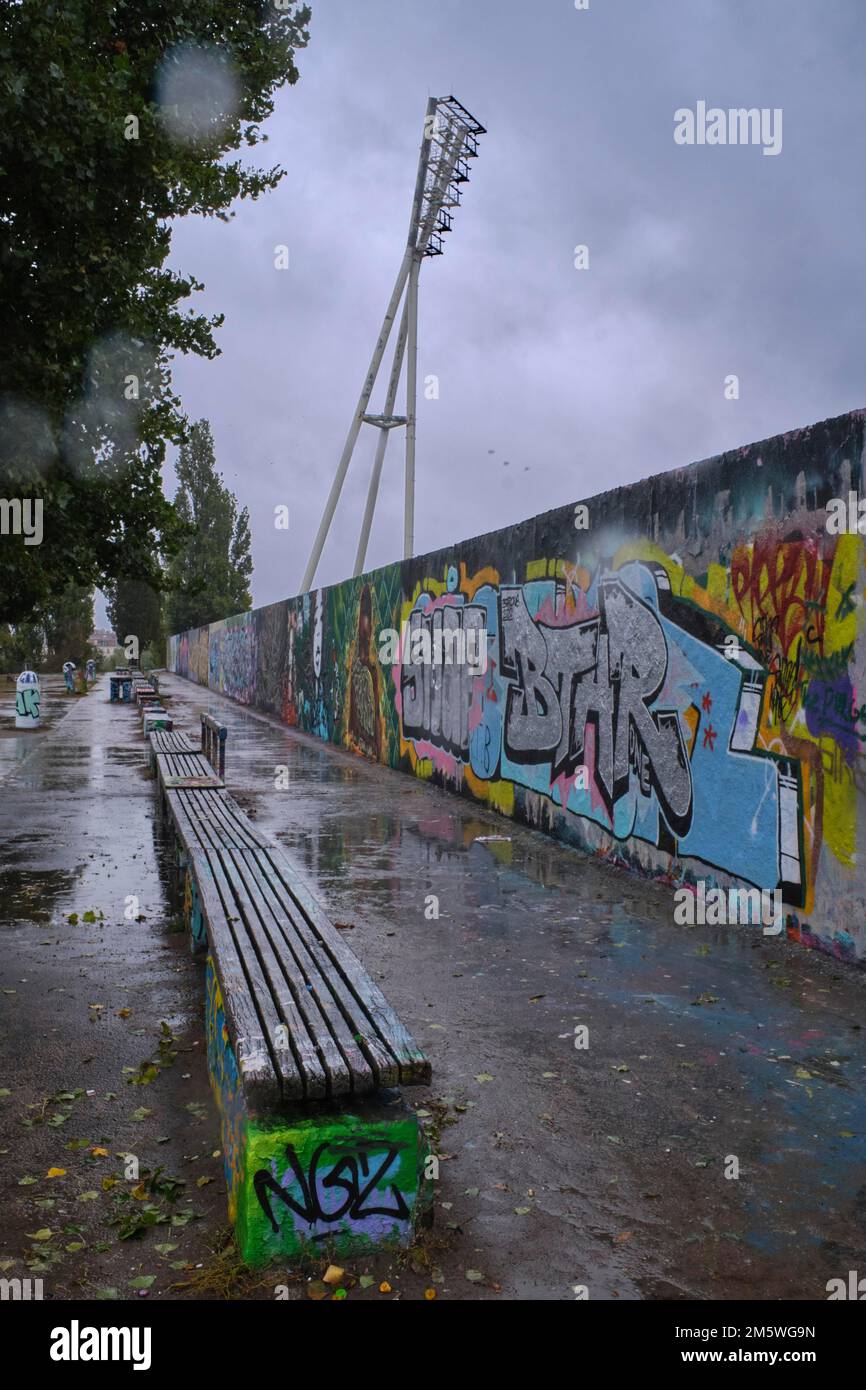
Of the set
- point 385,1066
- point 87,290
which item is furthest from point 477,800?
point 385,1066

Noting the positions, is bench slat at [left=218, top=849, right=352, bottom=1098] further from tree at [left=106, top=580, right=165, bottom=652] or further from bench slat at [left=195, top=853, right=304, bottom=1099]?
tree at [left=106, top=580, right=165, bottom=652]

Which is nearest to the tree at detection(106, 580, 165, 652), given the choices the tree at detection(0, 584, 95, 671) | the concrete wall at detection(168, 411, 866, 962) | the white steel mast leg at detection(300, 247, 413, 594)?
the tree at detection(0, 584, 95, 671)

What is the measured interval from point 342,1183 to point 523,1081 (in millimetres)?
1180

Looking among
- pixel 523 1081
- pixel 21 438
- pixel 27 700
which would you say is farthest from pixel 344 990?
pixel 27 700

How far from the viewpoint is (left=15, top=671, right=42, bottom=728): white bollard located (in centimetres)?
1834

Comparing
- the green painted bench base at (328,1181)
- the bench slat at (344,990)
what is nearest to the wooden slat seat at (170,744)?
the bench slat at (344,990)

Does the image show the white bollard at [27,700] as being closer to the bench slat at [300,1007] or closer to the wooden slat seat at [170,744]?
the wooden slat seat at [170,744]

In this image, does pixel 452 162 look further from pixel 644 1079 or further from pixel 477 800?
pixel 644 1079

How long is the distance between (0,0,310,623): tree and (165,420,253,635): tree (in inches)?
1763

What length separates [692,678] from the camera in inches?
243

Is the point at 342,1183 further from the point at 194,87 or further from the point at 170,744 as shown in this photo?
→ the point at 170,744

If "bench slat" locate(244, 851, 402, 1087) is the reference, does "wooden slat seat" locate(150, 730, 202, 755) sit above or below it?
above

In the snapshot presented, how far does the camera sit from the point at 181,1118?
3.45 meters

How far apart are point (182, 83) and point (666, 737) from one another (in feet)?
17.6
